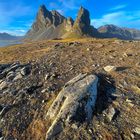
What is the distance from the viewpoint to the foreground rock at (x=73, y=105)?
14.7 meters

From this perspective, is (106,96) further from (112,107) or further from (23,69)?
(23,69)

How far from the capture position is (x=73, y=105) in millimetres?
15484

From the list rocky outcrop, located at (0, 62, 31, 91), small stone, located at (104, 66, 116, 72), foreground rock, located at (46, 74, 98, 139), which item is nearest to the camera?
foreground rock, located at (46, 74, 98, 139)

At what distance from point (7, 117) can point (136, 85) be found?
30.2 ft

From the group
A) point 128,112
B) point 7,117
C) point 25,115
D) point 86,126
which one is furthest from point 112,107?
point 7,117

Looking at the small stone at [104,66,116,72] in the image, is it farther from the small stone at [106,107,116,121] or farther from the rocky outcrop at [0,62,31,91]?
the rocky outcrop at [0,62,31,91]

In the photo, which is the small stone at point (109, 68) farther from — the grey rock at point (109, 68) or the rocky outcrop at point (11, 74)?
the rocky outcrop at point (11, 74)

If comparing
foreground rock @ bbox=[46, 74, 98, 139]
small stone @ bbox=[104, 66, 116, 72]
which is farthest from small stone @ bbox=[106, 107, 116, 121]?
small stone @ bbox=[104, 66, 116, 72]

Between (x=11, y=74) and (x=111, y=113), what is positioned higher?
(x=111, y=113)

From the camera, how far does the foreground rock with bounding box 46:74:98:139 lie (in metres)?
14.7

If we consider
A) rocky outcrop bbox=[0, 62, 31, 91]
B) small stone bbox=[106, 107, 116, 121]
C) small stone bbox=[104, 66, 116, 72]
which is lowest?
rocky outcrop bbox=[0, 62, 31, 91]

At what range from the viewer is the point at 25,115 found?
16516 millimetres

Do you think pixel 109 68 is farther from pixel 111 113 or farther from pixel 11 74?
pixel 11 74

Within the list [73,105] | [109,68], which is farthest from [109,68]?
[73,105]
